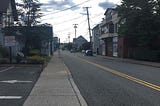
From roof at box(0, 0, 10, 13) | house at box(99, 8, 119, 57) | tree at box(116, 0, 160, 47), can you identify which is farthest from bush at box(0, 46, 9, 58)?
house at box(99, 8, 119, 57)

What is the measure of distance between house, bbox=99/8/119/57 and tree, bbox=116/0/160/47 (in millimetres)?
20346

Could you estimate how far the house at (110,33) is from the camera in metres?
79.2

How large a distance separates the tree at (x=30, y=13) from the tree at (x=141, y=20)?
1328cm

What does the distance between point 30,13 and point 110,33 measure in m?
36.3

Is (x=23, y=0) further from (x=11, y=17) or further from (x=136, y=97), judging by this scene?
(x=136, y=97)

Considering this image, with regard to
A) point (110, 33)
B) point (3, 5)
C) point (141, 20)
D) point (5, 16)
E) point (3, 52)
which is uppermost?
point (3, 5)

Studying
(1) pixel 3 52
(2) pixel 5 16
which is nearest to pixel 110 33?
(2) pixel 5 16

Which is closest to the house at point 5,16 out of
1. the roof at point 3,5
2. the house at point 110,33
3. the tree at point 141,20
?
the roof at point 3,5

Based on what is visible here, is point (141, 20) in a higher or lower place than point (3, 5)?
lower

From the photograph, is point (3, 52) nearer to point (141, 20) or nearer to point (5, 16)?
point (5, 16)

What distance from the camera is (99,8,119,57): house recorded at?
79.2 metres

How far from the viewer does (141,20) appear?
175 feet

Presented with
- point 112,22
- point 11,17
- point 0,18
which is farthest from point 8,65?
point 112,22

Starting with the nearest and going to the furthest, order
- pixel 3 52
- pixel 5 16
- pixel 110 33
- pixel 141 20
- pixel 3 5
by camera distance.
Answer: pixel 3 52 → pixel 3 5 → pixel 5 16 → pixel 141 20 → pixel 110 33
